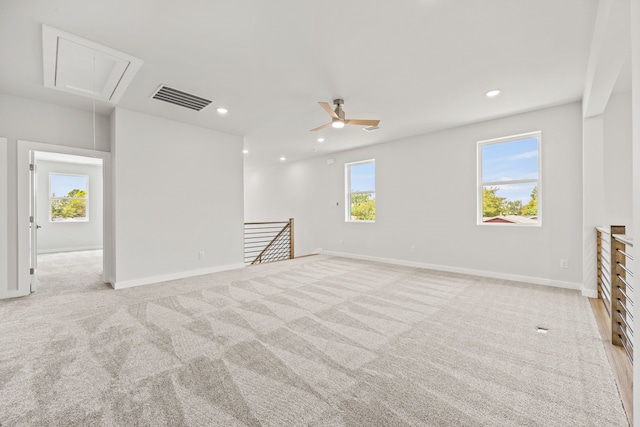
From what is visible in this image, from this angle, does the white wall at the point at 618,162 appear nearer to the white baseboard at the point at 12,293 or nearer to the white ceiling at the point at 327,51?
the white ceiling at the point at 327,51

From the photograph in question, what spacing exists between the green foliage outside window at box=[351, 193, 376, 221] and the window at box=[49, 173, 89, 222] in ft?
26.8

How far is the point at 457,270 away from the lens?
16.4 feet

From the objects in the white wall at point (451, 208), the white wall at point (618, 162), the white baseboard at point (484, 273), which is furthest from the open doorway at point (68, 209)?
the white wall at point (618, 162)

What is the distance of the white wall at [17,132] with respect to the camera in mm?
3592

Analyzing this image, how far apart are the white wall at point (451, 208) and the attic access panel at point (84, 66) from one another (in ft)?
15.4

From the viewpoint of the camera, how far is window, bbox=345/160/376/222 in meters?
6.39

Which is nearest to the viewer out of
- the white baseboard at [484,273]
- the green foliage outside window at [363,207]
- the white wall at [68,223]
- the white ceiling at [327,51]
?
the white ceiling at [327,51]

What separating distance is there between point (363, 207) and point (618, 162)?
4.17 m

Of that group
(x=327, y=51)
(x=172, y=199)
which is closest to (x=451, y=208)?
(x=327, y=51)

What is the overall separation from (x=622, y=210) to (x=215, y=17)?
5085mm

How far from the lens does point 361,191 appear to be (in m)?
6.61

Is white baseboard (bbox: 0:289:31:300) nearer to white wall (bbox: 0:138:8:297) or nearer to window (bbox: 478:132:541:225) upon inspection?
white wall (bbox: 0:138:8:297)

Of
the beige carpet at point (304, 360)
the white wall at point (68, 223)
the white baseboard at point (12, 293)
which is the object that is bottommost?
the beige carpet at point (304, 360)

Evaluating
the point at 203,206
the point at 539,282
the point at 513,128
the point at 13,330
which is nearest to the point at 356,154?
the point at 513,128
